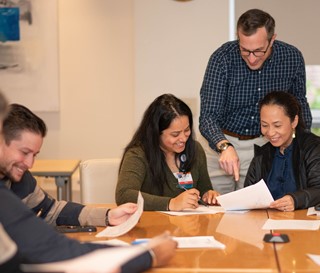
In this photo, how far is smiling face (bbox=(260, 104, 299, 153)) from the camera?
3.31 m

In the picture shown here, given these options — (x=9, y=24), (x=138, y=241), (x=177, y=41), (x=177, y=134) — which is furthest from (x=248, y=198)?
(x=9, y=24)

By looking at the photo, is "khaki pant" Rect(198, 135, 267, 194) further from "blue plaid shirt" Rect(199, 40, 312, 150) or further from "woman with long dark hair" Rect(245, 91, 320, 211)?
"woman with long dark hair" Rect(245, 91, 320, 211)

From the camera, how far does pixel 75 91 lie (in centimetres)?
559

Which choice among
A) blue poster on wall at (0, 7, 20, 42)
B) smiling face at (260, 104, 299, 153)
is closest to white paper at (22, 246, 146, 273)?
smiling face at (260, 104, 299, 153)

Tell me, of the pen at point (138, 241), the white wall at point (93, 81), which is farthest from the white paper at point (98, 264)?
the white wall at point (93, 81)

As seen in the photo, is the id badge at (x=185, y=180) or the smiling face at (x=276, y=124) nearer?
the smiling face at (x=276, y=124)

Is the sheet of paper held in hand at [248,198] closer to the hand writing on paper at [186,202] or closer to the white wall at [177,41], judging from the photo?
the hand writing on paper at [186,202]

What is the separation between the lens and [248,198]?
9.82 feet

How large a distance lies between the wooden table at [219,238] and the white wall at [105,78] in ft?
7.36

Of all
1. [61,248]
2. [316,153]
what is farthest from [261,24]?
[61,248]

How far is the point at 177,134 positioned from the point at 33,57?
2.63 meters

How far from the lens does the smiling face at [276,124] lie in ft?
10.9

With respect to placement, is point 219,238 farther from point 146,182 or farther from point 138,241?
point 146,182

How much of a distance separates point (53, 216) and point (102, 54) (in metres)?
2.95
